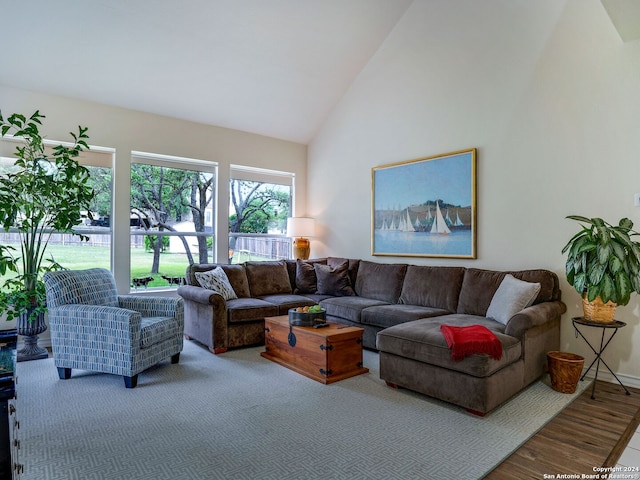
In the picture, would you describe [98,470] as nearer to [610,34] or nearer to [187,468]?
[187,468]

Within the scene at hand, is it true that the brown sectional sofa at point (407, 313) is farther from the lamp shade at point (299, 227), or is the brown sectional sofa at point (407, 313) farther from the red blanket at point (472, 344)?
the lamp shade at point (299, 227)

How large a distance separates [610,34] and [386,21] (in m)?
2.40

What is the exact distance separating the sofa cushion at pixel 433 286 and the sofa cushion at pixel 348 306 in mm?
335

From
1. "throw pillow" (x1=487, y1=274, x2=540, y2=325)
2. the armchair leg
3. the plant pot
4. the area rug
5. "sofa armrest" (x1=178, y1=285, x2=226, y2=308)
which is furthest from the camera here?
"sofa armrest" (x1=178, y1=285, x2=226, y2=308)

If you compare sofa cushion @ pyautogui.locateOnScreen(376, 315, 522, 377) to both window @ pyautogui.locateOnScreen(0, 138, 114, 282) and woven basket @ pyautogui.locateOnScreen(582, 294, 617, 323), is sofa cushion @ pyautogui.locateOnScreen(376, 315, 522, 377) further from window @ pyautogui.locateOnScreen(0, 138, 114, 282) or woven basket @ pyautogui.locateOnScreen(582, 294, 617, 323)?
window @ pyautogui.locateOnScreen(0, 138, 114, 282)

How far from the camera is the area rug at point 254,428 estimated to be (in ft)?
6.47

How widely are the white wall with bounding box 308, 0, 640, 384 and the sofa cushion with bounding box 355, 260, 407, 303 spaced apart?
0.29 metres

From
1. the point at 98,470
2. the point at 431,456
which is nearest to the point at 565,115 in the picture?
the point at 431,456

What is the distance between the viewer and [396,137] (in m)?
5.00

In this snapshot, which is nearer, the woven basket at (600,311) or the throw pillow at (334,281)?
the woven basket at (600,311)

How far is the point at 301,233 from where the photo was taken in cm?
575

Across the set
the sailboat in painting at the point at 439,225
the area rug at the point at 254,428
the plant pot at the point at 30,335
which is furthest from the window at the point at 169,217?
the sailboat in painting at the point at 439,225

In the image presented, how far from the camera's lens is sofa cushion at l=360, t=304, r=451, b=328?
12.4 ft

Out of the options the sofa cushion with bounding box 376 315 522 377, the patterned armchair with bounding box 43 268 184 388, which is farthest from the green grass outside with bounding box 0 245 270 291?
the sofa cushion with bounding box 376 315 522 377
